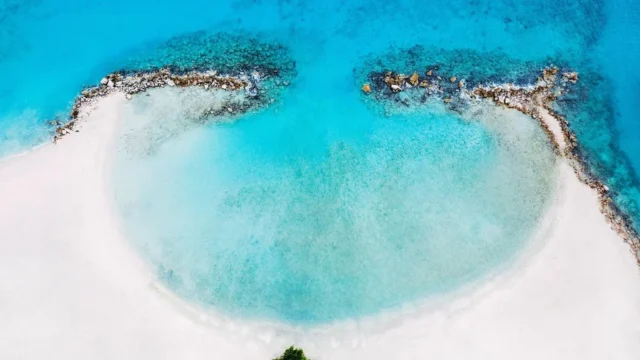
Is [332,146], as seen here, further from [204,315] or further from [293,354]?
[293,354]

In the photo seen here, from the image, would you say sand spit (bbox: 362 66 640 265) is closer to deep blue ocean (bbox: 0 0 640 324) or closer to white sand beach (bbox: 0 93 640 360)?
deep blue ocean (bbox: 0 0 640 324)

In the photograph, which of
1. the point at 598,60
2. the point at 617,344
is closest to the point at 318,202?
the point at 617,344

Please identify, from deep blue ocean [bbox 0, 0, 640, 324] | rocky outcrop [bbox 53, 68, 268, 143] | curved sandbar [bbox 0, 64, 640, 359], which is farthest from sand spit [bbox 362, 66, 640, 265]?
→ rocky outcrop [bbox 53, 68, 268, 143]

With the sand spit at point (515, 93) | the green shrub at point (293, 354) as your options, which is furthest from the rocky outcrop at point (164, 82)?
the green shrub at point (293, 354)

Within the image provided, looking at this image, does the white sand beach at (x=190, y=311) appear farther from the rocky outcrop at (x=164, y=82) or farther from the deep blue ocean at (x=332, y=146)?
the rocky outcrop at (x=164, y=82)

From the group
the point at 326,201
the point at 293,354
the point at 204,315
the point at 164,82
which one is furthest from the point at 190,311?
the point at 164,82

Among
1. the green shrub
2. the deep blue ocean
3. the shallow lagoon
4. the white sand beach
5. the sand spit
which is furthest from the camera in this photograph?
the sand spit
